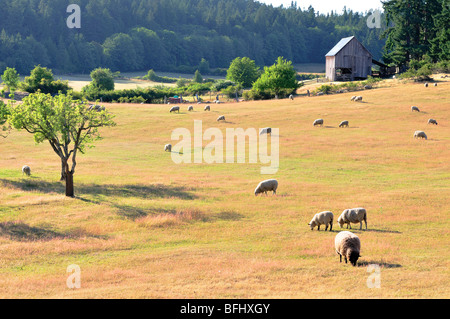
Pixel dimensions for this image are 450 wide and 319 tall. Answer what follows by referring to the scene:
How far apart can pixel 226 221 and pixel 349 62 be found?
3379 inches

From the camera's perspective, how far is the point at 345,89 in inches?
3374

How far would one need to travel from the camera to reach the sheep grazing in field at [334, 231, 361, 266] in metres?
16.7

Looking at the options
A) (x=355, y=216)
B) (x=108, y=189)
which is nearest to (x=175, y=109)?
(x=108, y=189)

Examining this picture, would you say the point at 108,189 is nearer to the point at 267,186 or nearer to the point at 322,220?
the point at 267,186

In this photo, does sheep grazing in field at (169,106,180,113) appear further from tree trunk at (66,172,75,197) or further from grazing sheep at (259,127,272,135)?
tree trunk at (66,172,75,197)

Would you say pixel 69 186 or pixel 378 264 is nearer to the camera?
pixel 378 264

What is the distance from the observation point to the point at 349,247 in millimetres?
16844

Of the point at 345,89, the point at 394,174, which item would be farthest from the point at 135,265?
the point at 345,89

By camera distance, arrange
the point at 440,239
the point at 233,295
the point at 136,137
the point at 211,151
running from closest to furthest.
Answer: the point at 233,295 → the point at 440,239 → the point at 211,151 → the point at 136,137

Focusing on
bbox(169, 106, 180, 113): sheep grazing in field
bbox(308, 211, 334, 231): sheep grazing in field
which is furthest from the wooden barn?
bbox(308, 211, 334, 231): sheep grazing in field

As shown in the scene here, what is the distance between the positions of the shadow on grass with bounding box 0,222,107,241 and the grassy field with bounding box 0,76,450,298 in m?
0.09

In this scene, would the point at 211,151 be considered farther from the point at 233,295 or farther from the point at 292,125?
the point at 233,295

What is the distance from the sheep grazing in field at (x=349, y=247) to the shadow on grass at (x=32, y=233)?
11.2m
